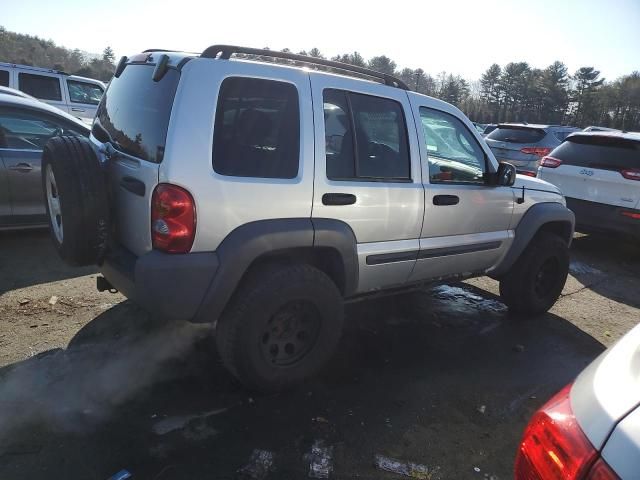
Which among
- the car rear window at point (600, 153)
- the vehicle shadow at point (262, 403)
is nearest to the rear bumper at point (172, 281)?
the vehicle shadow at point (262, 403)

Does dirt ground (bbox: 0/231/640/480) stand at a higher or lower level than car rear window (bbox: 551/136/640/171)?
lower

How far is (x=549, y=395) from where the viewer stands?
324 cm

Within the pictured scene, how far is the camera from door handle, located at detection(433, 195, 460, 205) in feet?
11.3

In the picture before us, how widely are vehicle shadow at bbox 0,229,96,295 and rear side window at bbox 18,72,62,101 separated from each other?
5.76 metres

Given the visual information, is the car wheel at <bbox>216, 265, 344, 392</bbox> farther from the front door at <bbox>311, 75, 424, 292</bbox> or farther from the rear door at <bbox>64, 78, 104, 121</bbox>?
the rear door at <bbox>64, 78, 104, 121</bbox>

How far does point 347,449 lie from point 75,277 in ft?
10.7

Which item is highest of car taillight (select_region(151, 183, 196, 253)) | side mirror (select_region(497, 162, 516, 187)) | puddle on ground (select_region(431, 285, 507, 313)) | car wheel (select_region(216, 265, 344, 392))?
side mirror (select_region(497, 162, 516, 187))

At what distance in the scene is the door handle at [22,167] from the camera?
473cm

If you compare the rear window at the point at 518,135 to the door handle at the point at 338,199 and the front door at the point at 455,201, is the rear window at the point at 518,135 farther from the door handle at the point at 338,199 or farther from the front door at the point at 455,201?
the door handle at the point at 338,199

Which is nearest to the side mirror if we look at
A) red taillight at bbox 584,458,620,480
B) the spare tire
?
the spare tire

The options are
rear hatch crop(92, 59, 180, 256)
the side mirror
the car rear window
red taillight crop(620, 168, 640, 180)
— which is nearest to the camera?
rear hatch crop(92, 59, 180, 256)

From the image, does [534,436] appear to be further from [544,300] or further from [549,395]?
[544,300]

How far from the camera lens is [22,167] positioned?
188 inches

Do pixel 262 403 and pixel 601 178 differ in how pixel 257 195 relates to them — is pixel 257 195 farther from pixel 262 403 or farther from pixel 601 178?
pixel 601 178
